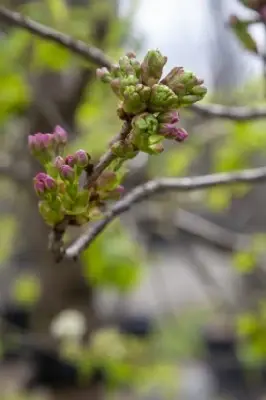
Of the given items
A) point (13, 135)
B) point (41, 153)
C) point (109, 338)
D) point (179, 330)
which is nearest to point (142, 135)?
point (41, 153)

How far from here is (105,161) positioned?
1.21ft

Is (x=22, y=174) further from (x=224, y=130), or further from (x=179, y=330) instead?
(x=179, y=330)

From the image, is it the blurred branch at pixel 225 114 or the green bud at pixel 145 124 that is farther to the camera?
the blurred branch at pixel 225 114

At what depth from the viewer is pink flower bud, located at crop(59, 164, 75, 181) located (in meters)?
0.37

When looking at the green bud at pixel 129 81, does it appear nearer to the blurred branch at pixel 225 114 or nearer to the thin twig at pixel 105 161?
the thin twig at pixel 105 161

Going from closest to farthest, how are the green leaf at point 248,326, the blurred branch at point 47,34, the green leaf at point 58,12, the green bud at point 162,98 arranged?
the green bud at point 162,98, the blurred branch at point 47,34, the green leaf at point 58,12, the green leaf at point 248,326

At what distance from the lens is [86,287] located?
62.7 inches

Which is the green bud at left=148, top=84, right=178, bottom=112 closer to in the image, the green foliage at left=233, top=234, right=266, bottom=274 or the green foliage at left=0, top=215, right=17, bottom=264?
the green foliage at left=233, top=234, right=266, bottom=274

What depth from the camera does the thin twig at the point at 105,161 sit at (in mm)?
355

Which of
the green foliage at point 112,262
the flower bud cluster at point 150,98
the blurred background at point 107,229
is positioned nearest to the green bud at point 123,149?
the flower bud cluster at point 150,98

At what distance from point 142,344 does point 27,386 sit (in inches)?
11.3

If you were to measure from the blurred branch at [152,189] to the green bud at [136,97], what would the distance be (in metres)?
0.10

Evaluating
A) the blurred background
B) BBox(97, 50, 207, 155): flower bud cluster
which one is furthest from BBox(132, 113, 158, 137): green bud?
the blurred background

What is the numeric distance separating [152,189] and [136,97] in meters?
0.20
